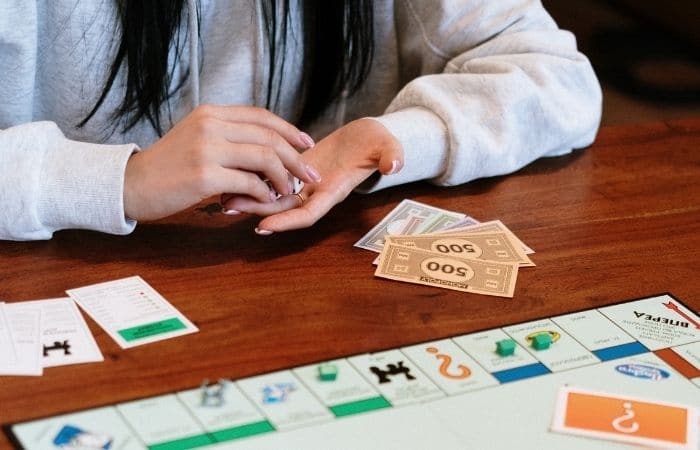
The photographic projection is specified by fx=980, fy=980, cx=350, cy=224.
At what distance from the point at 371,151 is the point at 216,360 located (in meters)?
0.39

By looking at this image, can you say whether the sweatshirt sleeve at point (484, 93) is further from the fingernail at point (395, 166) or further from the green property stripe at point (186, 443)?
the green property stripe at point (186, 443)

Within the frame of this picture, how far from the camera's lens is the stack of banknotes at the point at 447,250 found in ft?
3.16

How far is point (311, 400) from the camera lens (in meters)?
0.76

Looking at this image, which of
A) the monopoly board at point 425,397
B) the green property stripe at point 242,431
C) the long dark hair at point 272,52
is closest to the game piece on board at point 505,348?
the monopoly board at point 425,397

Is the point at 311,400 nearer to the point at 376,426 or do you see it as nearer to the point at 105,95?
the point at 376,426

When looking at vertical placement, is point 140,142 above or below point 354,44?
below

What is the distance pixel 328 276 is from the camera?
961mm

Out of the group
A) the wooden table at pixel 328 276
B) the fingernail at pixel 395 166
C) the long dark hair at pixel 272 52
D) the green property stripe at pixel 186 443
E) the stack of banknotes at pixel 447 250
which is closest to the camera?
the green property stripe at pixel 186 443

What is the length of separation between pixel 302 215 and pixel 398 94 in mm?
329

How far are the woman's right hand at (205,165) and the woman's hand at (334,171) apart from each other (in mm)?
25

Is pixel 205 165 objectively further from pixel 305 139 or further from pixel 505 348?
pixel 505 348

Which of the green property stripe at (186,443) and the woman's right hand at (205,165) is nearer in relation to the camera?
the green property stripe at (186,443)

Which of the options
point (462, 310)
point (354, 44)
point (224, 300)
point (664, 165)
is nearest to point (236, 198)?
point (224, 300)

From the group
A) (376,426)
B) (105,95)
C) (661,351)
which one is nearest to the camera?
(376,426)
